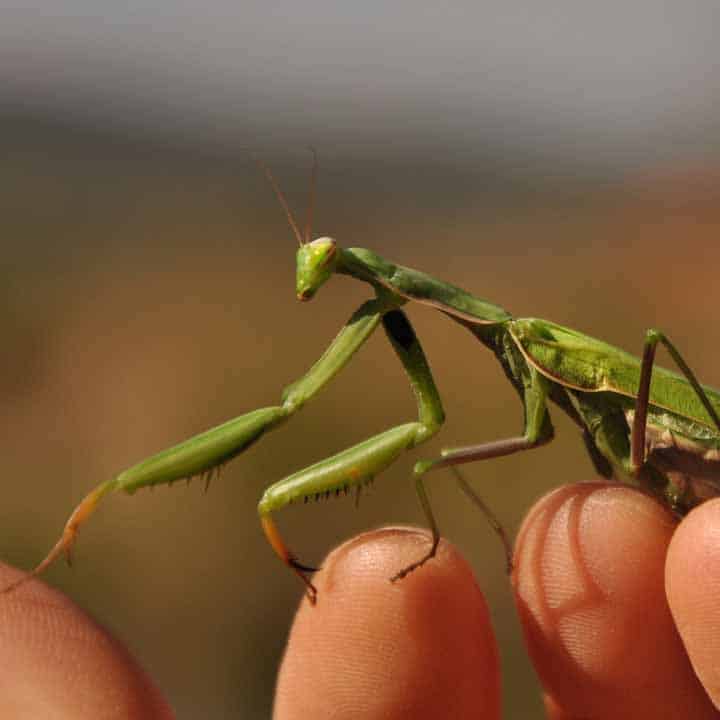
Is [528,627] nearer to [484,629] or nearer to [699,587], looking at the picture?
[484,629]

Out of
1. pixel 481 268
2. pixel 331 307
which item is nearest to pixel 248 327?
pixel 331 307

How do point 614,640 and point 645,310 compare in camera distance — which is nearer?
point 614,640

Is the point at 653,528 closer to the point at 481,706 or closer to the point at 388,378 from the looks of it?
the point at 481,706

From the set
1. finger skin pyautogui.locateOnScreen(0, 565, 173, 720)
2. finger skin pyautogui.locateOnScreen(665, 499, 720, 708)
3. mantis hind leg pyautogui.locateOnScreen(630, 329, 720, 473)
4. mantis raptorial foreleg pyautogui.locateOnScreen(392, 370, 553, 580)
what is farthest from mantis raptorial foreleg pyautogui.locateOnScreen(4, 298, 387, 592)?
finger skin pyautogui.locateOnScreen(665, 499, 720, 708)

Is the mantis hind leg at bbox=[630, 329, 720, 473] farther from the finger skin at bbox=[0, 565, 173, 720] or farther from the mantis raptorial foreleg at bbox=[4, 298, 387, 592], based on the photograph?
the finger skin at bbox=[0, 565, 173, 720]

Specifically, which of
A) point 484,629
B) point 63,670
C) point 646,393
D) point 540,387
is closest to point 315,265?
point 540,387

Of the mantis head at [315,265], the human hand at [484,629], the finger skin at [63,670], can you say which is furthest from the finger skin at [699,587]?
the finger skin at [63,670]
